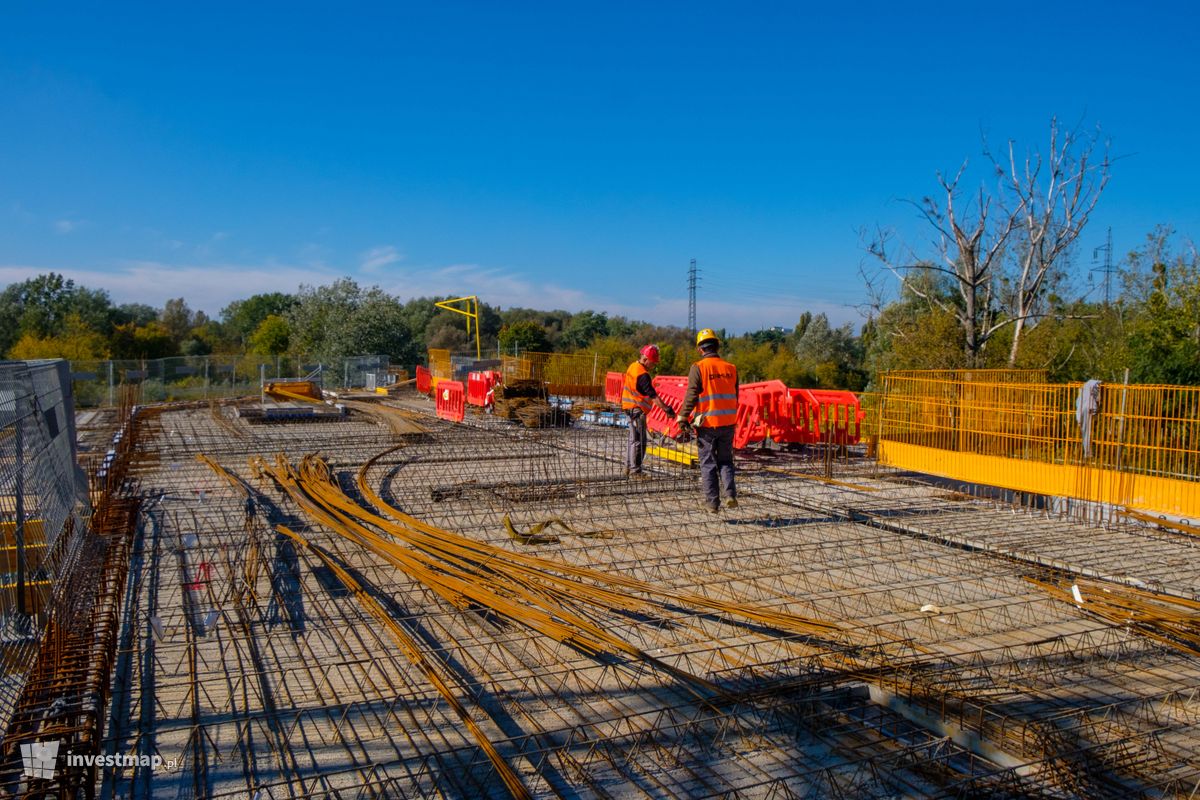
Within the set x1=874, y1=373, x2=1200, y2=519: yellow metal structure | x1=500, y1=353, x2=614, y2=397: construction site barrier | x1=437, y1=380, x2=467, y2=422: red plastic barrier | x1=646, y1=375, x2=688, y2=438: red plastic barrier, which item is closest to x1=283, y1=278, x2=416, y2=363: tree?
x1=500, y1=353, x2=614, y2=397: construction site barrier

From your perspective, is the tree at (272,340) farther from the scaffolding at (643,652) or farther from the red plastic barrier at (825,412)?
the scaffolding at (643,652)

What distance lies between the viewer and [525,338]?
4772 centimetres

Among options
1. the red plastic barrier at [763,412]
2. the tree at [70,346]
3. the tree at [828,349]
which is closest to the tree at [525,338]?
the tree at [828,349]

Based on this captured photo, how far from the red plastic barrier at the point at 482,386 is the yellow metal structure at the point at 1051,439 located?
10062 millimetres

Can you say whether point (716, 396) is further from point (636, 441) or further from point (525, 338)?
point (525, 338)

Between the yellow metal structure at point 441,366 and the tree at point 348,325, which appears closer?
the yellow metal structure at point 441,366

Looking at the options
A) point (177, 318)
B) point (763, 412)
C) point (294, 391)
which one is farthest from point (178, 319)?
point (763, 412)

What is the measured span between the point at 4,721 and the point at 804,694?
3.16 metres

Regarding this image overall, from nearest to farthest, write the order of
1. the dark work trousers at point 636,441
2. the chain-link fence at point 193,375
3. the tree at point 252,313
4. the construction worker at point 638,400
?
the construction worker at point 638,400, the dark work trousers at point 636,441, the chain-link fence at point 193,375, the tree at point 252,313

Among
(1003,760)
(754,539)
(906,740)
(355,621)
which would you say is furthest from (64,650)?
(754,539)

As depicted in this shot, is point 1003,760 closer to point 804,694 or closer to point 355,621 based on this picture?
point 804,694

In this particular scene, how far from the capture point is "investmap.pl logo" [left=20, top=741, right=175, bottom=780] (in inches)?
107

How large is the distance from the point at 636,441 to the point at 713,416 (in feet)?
8.50

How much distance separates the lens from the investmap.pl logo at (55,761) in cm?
271
